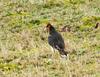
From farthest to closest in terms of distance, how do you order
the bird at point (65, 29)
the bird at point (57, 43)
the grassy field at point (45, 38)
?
the bird at point (65, 29), the bird at point (57, 43), the grassy field at point (45, 38)

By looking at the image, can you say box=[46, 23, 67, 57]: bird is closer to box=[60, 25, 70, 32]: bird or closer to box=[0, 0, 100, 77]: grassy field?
box=[0, 0, 100, 77]: grassy field

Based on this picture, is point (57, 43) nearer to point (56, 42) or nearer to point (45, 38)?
point (56, 42)

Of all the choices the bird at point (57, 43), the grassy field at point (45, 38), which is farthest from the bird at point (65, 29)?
the bird at point (57, 43)

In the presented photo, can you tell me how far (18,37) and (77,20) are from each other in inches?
122

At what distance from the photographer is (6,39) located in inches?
628

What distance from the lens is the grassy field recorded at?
439 inches

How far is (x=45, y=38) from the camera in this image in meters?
15.8

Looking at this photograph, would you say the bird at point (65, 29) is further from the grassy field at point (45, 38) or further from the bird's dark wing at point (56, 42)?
the bird's dark wing at point (56, 42)

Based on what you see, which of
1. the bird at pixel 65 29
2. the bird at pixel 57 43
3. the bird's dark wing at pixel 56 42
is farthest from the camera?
the bird at pixel 65 29

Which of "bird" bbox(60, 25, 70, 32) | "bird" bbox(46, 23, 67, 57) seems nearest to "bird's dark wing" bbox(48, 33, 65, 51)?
"bird" bbox(46, 23, 67, 57)

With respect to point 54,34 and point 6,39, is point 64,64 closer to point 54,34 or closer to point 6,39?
point 54,34

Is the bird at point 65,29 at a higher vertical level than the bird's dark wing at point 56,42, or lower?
lower

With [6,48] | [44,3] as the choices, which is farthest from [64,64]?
[44,3]

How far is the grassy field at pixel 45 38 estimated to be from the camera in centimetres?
1115
